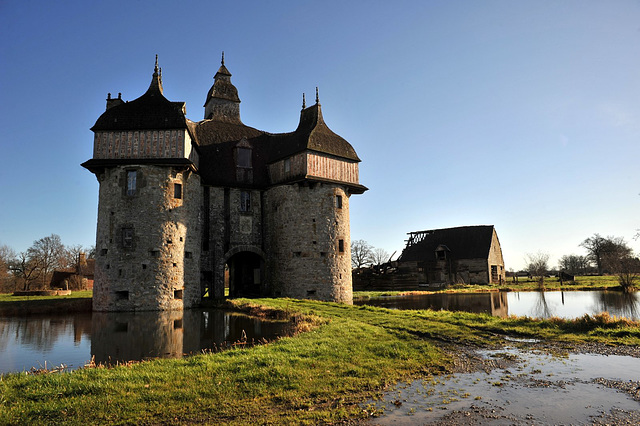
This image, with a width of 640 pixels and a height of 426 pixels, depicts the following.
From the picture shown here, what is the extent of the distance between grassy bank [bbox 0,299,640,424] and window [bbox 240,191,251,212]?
58.5 ft

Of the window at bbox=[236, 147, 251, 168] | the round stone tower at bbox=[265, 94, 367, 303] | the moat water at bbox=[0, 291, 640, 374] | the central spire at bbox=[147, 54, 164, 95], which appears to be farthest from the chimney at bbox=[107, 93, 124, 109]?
the moat water at bbox=[0, 291, 640, 374]

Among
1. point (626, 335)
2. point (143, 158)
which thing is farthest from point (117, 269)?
point (626, 335)

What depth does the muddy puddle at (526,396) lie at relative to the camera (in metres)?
5.66

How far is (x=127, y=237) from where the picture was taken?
72.9 feet

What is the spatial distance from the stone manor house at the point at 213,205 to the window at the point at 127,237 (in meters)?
0.06

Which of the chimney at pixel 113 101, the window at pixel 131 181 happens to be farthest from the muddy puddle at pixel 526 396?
the chimney at pixel 113 101

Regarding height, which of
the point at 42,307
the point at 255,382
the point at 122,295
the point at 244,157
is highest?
the point at 244,157

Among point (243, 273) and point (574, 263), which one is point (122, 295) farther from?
point (574, 263)

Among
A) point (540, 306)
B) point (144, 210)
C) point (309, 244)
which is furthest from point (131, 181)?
point (540, 306)

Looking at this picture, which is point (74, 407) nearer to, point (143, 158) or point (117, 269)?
point (117, 269)

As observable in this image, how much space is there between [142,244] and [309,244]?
10273 mm

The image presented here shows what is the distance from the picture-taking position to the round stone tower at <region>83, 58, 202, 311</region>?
21.8 m

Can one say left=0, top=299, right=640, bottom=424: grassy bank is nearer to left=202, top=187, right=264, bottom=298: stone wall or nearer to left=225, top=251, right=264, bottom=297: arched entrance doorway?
left=202, top=187, right=264, bottom=298: stone wall

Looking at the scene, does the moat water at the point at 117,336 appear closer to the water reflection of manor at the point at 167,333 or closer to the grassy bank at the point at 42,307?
the water reflection of manor at the point at 167,333
